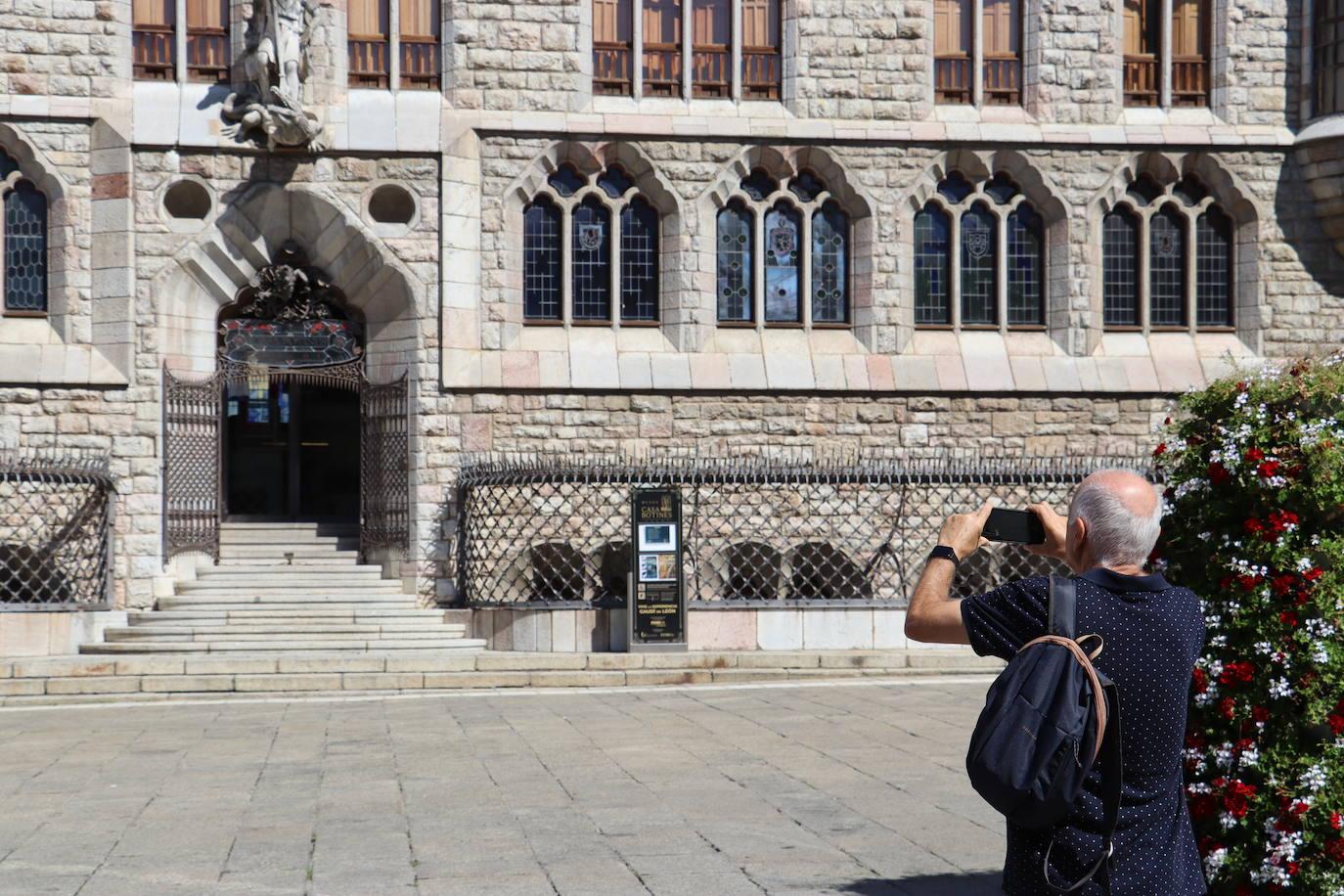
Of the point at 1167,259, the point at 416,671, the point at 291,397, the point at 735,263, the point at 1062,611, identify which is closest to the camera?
the point at 1062,611

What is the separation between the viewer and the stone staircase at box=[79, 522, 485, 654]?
55.2 ft

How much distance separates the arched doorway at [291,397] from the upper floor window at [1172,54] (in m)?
9.89

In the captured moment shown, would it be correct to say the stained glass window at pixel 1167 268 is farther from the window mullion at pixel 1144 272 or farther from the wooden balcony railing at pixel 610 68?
the wooden balcony railing at pixel 610 68

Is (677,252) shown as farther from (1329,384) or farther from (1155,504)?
(1155,504)

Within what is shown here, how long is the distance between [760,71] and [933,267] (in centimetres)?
315

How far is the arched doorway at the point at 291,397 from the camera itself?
19469 millimetres

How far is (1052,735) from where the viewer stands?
11.5 ft

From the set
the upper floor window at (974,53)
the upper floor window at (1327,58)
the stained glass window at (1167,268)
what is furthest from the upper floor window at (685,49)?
the upper floor window at (1327,58)

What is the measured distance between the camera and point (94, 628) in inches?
678

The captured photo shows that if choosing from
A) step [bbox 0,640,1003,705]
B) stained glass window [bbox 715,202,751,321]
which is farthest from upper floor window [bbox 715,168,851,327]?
step [bbox 0,640,1003,705]

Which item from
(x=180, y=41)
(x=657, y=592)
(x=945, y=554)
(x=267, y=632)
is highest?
(x=180, y=41)

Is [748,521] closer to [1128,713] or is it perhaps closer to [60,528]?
[60,528]

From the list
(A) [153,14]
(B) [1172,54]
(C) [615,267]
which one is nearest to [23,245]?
(A) [153,14]

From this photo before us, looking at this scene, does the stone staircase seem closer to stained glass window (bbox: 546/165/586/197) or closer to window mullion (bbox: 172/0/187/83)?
stained glass window (bbox: 546/165/586/197)
